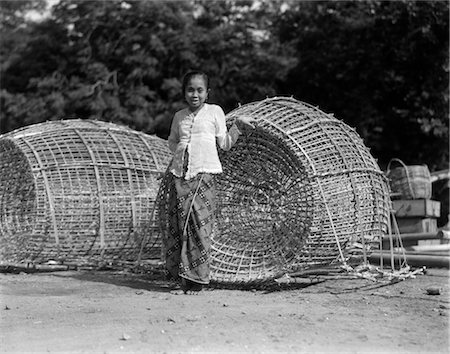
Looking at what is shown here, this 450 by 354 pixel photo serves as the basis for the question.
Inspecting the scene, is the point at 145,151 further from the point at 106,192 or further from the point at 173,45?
the point at 173,45

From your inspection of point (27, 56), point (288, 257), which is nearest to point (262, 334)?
point (288, 257)

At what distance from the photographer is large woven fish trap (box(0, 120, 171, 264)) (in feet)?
22.8

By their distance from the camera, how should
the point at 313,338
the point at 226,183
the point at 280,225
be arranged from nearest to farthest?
the point at 313,338, the point at 280,225, the point at 226,183

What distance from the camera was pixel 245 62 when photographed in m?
16.5

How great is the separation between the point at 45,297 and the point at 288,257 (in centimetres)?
185

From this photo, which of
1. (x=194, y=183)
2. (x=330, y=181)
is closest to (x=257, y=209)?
(x=330, y=181)

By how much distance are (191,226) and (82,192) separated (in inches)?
87.5

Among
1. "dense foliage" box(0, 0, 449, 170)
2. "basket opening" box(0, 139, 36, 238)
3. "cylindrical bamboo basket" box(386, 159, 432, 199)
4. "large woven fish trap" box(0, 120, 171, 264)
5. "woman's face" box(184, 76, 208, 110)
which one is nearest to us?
"woman's face" box(184, 76, 208, 110)

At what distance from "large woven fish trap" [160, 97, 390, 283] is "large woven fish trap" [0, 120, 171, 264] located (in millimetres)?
1079

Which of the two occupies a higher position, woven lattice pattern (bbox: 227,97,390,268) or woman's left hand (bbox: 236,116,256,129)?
woman's left hand (bbox: 236,116,256,129)

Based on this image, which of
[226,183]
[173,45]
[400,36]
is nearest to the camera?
[226,183]

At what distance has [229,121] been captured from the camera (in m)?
5.69

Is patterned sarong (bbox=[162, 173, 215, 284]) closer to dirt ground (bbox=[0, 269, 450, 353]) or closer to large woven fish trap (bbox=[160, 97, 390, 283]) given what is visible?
dirt ground (bbox=[0, 269, 450, 353])

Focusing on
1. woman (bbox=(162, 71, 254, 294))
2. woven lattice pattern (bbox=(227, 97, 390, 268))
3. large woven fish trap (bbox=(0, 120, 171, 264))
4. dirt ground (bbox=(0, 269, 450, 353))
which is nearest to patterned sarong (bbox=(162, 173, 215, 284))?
woman (bbox=(162, 71, 254, 294))
